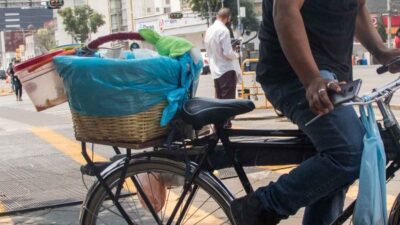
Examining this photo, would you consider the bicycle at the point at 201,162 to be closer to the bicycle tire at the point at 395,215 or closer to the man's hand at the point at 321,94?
the bicycle tire at the point at 395,215

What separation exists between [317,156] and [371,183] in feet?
0.84

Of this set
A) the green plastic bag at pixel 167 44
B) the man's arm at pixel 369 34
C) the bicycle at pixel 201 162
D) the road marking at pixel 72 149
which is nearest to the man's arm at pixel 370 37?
the man's arm at pixel 369 34

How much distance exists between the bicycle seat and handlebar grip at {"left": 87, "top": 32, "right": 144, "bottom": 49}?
1.57 feet

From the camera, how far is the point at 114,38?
304cm

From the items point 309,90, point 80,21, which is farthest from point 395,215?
point 80,21

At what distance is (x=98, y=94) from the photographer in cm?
282

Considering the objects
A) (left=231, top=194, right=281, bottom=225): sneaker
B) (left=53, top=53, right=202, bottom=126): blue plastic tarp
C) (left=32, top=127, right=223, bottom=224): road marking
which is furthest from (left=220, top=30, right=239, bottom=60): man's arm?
(left=231, top=194, right=281, bottom=225): sneaker

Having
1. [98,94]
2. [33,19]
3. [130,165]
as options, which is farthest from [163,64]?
[33,19]

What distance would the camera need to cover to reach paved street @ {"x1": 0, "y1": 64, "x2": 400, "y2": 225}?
4.96 meters

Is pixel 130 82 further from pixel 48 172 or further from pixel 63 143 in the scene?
pixel 63 143

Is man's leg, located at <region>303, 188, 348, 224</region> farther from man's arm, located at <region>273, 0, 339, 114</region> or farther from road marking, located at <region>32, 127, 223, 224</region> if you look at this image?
man's arm, located at <region>273, 0, 339, 114</region>

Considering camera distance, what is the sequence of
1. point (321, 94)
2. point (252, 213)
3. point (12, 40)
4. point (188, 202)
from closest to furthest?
point (321, 94)
point (252, 213)
point (188, 202)
point (12, 40)

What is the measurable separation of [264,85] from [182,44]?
416 mm

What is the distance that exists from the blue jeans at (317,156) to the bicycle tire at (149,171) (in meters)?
0.19
